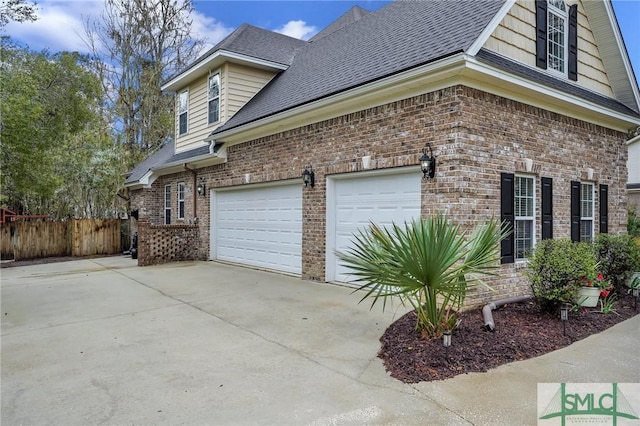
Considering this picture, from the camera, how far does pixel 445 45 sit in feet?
20.2

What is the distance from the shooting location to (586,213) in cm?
859

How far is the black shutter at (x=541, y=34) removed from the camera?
7.35m

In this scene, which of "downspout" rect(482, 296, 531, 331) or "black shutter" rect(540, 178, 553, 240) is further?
"black shutter" rect(540, 178, 553, 240)

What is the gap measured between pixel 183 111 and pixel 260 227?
20.5ft

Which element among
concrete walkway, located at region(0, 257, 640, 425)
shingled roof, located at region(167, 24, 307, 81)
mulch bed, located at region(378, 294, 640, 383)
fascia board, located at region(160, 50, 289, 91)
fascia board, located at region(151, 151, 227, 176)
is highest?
shingled roof, located at region(167, 24, 307, 81)

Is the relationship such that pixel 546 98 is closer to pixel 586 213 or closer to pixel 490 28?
pixel 490 28

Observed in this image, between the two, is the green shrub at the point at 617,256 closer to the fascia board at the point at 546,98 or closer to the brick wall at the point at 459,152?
the brick wall at the point at 459,152

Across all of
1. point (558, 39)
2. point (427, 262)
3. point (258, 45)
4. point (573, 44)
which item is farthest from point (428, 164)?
point (258, 45)

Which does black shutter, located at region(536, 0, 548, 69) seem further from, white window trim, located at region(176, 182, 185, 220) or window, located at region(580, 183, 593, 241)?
white window trim, located at region(176, 182, 185, 220)

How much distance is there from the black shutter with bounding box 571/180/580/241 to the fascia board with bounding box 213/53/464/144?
3921mm

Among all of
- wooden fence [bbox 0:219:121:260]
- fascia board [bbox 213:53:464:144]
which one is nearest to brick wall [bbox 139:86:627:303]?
fascia board [bbox 213:53:464:144]

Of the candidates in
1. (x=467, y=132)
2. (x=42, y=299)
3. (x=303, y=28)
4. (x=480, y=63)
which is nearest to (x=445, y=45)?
(x=480, y=63)

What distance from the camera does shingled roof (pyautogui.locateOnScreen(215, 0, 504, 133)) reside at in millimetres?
6476

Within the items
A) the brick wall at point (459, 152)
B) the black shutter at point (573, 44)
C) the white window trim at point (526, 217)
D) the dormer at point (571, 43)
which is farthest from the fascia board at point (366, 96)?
the black shutter at point (573, 44)
